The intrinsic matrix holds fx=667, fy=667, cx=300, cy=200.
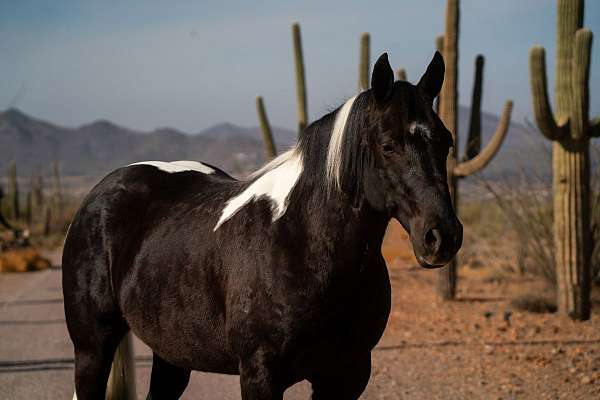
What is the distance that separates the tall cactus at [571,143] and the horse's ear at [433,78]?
4.95 metres

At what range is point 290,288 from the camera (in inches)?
105

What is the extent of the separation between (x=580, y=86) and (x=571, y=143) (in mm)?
633

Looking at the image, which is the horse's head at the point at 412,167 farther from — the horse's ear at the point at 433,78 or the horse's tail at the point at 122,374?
the horse's tail at the point at 122,374

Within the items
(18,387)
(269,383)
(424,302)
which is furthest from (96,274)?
(424,302)

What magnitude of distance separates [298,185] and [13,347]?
555cm

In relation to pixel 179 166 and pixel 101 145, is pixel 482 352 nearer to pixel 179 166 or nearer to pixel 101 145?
pixel 179 166

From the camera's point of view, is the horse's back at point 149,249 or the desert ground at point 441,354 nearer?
the horse's back at point 149,249

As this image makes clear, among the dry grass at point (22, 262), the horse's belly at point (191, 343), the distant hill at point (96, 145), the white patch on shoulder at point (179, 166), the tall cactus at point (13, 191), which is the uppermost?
the white patch on shoulder at point (179, 166)

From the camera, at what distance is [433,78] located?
2705mm

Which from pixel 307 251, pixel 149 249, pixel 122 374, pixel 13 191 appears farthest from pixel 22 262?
pixel 307 251

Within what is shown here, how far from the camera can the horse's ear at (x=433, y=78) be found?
2.69 meters

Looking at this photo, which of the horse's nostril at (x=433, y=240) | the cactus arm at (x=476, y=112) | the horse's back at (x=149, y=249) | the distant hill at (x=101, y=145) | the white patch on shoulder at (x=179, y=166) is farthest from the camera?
the distant hill at (x=101, y=145)

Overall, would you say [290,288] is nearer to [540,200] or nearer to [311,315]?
[311,315]

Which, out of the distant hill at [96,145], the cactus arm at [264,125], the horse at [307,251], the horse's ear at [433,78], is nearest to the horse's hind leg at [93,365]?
the horse at [307,251]
